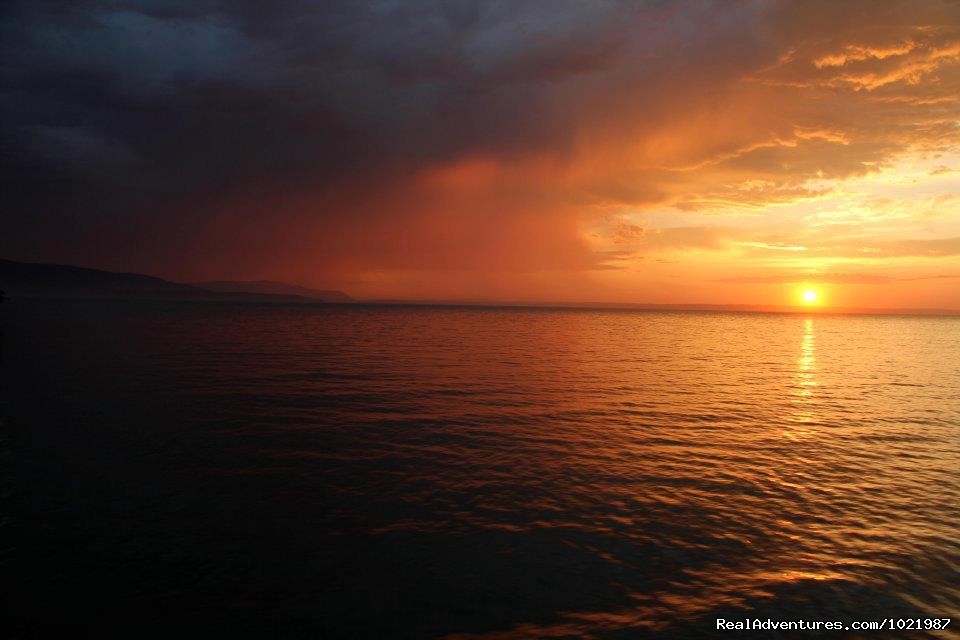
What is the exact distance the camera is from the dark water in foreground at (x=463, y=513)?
10859mm

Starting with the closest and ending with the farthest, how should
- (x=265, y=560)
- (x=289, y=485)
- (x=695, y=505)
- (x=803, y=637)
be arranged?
(x=803, y=637) → (x=265, y=560) → (x=695, y=505) → (x=289, y=485)

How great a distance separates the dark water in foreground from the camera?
10.9m

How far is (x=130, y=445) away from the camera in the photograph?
21.9 m

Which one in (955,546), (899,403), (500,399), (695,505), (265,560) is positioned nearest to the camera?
(265,560)

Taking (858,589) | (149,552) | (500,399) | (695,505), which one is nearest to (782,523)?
(695,505)

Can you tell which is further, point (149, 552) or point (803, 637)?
point (149, 552)

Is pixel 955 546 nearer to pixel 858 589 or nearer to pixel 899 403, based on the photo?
pixel 858 589

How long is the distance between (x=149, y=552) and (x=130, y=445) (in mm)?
11134

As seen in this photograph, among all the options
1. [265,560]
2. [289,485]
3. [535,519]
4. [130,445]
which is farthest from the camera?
[130,445]

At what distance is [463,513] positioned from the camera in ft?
50.8

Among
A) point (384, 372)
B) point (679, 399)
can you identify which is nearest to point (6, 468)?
point (384, 372)

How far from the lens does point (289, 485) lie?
17.7 metres

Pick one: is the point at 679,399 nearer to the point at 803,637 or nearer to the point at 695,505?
the point at 695,505

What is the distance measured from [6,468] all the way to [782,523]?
25435 mm
